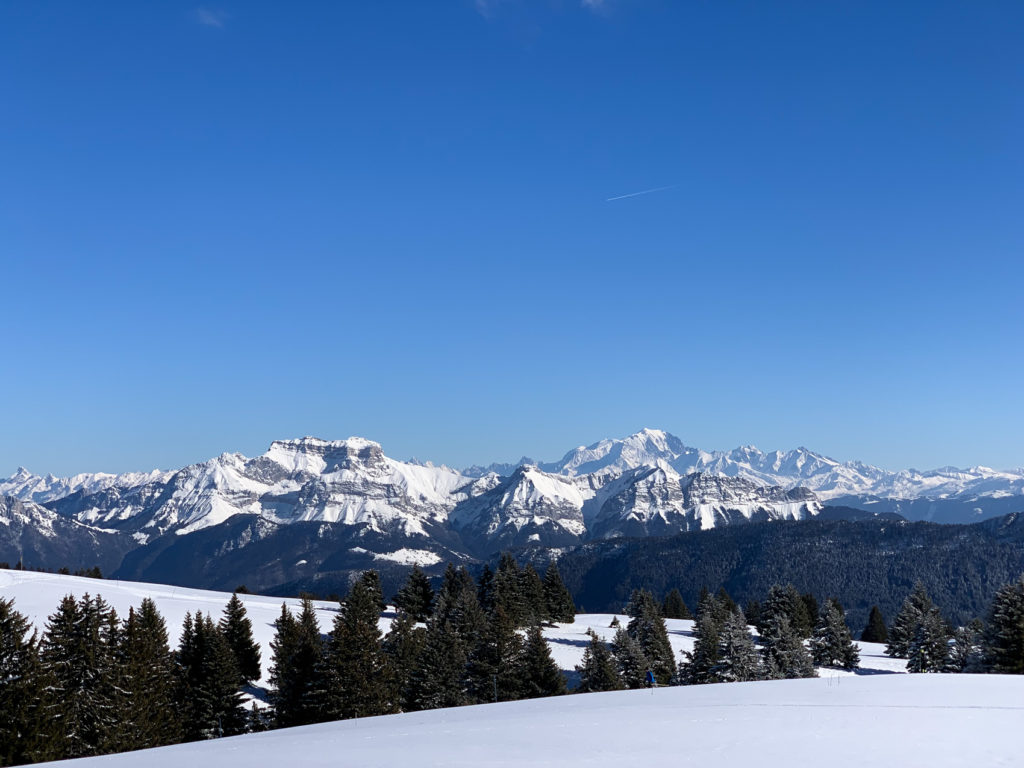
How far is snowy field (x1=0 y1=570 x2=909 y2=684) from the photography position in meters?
62.4

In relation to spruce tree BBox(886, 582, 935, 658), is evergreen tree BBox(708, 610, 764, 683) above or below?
above

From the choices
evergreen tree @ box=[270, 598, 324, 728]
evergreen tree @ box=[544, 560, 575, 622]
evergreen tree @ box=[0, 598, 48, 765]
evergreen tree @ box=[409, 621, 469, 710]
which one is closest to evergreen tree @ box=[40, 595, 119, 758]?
evergreen tree @ box=[0, 598, 48, 765]

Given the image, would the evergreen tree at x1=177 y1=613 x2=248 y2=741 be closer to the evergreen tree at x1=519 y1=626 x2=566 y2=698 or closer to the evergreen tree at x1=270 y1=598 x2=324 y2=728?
the evergreen tree at x1=270 y1=598 x2=324 y2=728

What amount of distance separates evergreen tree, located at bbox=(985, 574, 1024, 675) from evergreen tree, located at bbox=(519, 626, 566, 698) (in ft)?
93.9

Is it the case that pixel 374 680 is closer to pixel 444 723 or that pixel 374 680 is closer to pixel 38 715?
pixel 38 715

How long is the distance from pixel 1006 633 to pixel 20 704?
182ft

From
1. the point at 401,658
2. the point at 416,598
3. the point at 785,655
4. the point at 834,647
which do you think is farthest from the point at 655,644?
the point at 416,598

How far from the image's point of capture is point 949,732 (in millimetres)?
16344

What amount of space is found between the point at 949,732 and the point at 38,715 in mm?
32909

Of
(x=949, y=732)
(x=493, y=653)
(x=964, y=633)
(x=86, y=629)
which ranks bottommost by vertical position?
(x=964, y=633)

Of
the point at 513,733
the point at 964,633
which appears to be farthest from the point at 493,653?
the point at 964,633

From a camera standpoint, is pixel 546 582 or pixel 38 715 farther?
pixel 546 582

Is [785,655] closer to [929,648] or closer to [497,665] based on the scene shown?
[929,648]

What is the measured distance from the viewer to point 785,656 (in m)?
57.0
